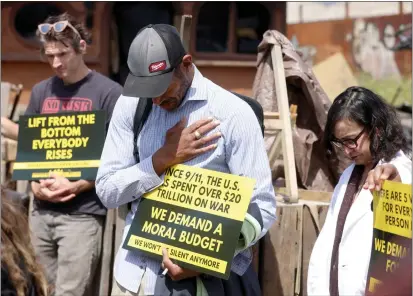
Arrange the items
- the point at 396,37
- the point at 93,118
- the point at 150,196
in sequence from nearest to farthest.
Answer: the point at 150,196 → the point at 93,118 → the point at 396,37

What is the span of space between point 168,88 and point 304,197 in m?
1.91

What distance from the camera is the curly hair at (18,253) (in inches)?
114

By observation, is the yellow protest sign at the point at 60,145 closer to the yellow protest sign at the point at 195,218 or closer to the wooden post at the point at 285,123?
the wooden post at the point at 285,123

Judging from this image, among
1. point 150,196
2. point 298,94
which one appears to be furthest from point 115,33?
point 150,196

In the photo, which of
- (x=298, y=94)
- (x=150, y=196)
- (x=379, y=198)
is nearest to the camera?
(x=379, y=198)

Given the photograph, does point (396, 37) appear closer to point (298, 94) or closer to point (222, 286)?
point (298, 94)

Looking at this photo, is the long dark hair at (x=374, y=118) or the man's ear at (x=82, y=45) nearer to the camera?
the long dark hair at (x=374, y=118)

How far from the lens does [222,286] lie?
3271mm

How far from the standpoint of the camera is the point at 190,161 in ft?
10.8

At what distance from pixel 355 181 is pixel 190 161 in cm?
69

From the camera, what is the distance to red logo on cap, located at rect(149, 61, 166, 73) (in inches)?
124

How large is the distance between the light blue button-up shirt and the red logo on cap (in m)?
0.18

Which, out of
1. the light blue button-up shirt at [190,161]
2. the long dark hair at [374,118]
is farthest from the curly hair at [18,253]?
the long dark hair at [374,118]

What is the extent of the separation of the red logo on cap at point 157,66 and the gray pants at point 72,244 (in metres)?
1.70
